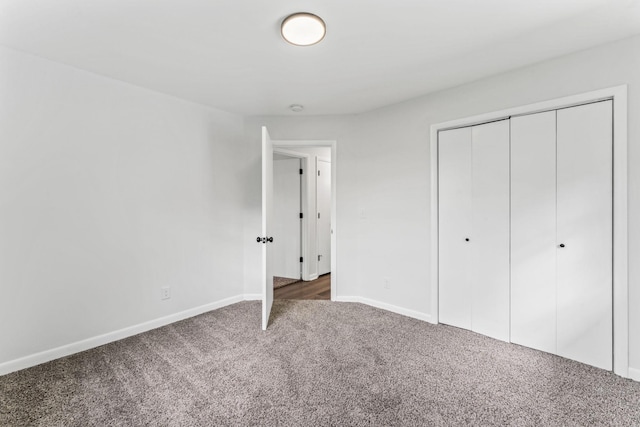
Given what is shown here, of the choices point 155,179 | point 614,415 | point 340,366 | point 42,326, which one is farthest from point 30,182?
point 614,415

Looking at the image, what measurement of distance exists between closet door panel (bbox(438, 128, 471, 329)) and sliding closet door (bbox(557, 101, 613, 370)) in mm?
683

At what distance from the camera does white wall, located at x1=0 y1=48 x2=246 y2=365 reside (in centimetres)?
214

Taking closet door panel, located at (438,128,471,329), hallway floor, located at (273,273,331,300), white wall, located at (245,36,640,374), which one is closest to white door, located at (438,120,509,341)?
closet door panel, located at (438,128,471,329)

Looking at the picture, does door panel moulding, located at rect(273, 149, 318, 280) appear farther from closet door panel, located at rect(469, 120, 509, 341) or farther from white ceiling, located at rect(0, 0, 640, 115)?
closet door panel, located at rect(469, 120, 509, 341)

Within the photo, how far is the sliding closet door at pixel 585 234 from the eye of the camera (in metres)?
2.11

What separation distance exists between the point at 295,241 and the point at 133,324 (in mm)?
2472

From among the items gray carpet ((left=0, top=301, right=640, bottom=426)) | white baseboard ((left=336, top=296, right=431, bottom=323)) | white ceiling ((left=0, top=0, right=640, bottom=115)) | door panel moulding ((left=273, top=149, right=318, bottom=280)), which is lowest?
gray carpet ((left=0, top=301, right=640, bottom=426))

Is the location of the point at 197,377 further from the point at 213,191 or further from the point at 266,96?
the point at 266,96

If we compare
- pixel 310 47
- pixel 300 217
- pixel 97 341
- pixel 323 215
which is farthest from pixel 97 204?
pixel 323 215

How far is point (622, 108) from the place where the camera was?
203 centimetres

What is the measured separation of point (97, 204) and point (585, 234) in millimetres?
3790

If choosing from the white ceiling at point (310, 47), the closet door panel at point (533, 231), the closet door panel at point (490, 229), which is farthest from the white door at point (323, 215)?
the closet door panel at point (533, 231)

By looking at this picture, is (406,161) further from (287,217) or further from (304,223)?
(287,217)

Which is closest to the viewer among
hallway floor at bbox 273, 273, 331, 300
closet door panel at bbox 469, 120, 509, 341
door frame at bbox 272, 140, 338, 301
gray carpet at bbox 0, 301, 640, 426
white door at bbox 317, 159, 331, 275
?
gray carpet at bbox 0, 301, 640, 426
